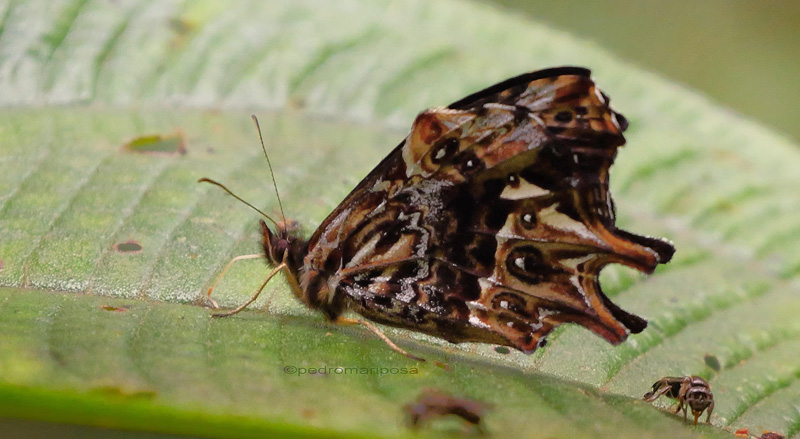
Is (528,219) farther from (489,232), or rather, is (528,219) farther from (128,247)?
(128,247)

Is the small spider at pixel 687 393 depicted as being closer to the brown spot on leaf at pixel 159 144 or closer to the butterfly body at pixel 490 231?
the butterfly body at pixel 490 231

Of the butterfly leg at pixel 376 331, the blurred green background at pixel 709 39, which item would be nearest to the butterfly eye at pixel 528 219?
the butterfly leg at pixel 376 331

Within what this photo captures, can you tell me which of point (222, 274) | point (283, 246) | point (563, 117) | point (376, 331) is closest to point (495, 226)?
point (563, 117)

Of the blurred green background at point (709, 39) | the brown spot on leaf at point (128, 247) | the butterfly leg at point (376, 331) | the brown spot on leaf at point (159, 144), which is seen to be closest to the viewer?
the butterfly leg at point (376, 331)

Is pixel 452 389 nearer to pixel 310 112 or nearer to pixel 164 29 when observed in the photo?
pixel 310 112

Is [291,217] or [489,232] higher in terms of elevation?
[489,232]

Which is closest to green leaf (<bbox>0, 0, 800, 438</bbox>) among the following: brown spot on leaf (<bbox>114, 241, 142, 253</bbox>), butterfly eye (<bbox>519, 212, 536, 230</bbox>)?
brown spot on leaf (<bbox>114, 241, 142, 253</bbox>)

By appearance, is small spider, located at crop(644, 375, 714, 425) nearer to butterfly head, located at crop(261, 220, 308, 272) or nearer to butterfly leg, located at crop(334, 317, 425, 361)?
butterfly leg, located at crop(334, 317, 425, 361)
